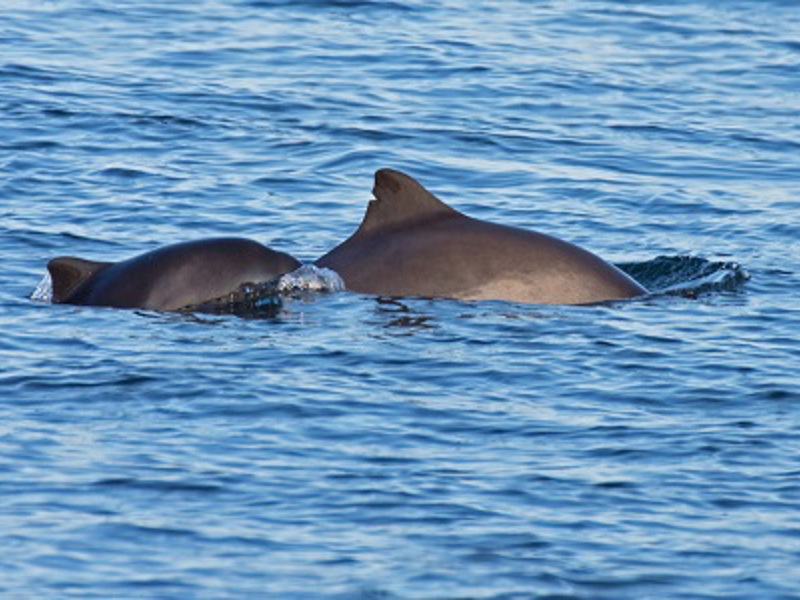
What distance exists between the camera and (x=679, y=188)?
72.6 ft

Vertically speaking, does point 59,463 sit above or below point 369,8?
below

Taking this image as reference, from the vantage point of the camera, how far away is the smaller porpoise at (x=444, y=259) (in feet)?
52.4

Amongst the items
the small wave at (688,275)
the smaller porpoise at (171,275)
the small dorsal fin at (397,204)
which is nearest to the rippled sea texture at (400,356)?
the small wave at (688,275)

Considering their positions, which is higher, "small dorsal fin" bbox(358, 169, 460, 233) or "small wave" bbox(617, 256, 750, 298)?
"small dorsal fin" bbox(358, 169, 460, 233)

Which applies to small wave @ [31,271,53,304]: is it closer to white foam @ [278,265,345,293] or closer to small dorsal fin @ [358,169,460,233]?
white foam @ [278,265,345,293]

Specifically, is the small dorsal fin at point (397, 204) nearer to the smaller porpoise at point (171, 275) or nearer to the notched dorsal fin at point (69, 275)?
the smaller porpoise at point (171, 275)

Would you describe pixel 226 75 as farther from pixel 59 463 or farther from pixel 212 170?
pixel 59 463

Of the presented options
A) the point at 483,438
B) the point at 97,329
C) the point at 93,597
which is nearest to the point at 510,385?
the point at 483,438

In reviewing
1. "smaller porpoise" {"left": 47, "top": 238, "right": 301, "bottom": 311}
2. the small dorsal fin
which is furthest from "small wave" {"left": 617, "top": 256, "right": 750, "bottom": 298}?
"smaller porpoise" {"left": 47, "top": 238, "right": 301, "bottom": 311}

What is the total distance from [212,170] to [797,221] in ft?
21.1

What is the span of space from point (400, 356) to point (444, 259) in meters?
1.82

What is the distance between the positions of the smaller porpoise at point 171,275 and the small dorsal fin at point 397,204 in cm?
79

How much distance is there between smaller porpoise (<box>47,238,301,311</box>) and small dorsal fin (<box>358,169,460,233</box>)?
79 cm

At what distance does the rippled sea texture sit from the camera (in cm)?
1062
